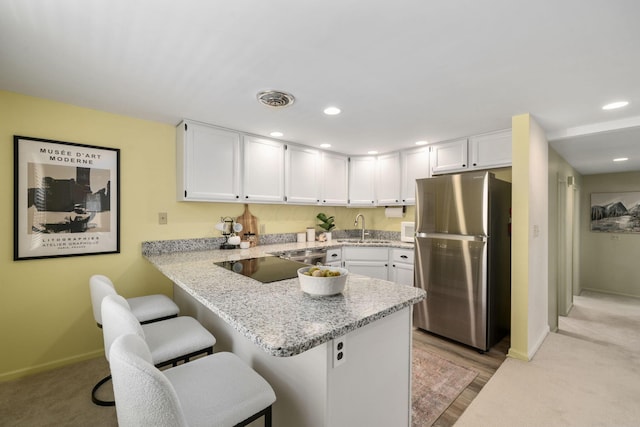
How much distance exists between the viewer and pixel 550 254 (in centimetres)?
318

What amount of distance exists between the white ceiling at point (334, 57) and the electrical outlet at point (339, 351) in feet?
4.66

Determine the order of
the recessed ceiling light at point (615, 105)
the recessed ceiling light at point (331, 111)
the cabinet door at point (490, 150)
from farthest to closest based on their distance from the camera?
the cabinet door at point (490, 150) → the recessed ceiling light at point (331, 111) → the recessed ceiling light at point (615, 105)

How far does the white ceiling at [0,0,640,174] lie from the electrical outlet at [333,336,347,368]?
1.42m

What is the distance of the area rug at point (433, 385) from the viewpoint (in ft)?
5.98

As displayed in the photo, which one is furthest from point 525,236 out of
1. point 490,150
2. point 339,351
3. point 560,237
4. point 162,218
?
point 162,218

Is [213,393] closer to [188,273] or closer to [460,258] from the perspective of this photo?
[188,273]

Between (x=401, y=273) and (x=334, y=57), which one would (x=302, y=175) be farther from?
(x=334, y=57)

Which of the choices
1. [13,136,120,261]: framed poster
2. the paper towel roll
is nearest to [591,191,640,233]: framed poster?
the paper towel roll

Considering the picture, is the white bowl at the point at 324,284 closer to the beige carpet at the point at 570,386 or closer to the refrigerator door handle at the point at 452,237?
the beige carpet at the point at 570,386

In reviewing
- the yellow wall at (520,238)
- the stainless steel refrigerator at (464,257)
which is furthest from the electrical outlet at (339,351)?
the yellow wall at (520,238)

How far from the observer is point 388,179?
13.1 ft

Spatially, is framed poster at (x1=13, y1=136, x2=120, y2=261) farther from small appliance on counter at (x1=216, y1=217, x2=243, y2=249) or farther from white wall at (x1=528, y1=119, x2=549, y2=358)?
white wall at (x1=528, y1=119, x2=549, y2=358)

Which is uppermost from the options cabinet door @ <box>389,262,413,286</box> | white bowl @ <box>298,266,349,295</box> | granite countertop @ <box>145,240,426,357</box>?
white bowl @ <box>298,266,349,295</box>

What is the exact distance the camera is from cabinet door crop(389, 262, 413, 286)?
342cm
